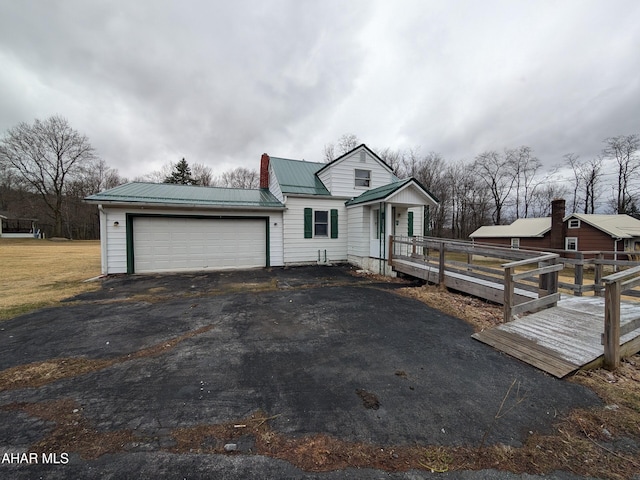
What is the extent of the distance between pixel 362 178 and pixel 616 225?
23.9 m

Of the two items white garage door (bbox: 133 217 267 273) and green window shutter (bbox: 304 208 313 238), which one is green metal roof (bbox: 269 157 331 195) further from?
white garage door (bbox: 133 217 267 273)

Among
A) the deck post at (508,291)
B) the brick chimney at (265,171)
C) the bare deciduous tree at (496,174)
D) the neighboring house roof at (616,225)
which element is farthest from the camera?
the bare deciduous tree at (496,174)

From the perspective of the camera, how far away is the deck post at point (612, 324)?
3010 mm

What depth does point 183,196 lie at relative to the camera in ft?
35.0

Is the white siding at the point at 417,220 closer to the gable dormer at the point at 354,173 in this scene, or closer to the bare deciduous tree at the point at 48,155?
the gable dormer at the point at 354,173

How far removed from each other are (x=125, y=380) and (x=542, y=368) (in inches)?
197

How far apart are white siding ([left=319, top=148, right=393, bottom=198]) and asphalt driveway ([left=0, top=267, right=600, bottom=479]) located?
800 centimetres

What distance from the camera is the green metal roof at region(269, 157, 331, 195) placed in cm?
1169

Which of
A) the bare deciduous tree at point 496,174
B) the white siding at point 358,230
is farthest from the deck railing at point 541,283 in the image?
the bare deciduous tree at point 496,174

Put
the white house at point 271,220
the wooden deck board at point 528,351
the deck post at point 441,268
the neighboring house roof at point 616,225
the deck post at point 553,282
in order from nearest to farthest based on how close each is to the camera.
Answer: the wooden deck board at point 528,351
the deck post at point 553,282
the deck post at point 441,268
the white house at point 271,220
the neighboring house roof at point 616,225

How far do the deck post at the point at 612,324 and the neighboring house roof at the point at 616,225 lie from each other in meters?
24.7

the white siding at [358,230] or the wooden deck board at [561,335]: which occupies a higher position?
the white siding at [358,230]

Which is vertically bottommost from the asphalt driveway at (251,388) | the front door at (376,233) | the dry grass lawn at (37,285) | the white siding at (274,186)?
the asphalt driveway at (251,388)

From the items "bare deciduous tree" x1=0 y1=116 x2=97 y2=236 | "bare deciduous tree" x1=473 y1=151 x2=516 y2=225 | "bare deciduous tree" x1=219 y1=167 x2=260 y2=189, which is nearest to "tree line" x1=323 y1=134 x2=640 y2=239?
"bare deciduous tree" x1=473 y1=151 x2=516 y2=225
